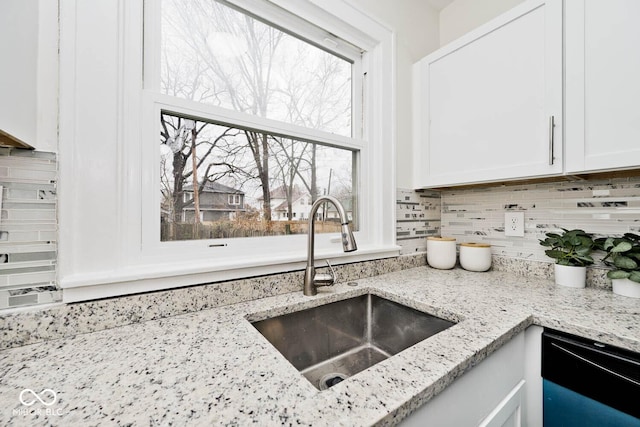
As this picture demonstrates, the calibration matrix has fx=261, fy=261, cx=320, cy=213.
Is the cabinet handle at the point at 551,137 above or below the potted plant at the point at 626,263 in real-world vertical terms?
above

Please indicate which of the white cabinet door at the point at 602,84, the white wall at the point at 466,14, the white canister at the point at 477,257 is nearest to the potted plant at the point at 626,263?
the white cabinet door at the point at 602,84

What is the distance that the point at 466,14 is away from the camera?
155 cm

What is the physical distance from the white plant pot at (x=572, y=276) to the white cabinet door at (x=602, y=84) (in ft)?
1.38

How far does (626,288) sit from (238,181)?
1508 millimetres

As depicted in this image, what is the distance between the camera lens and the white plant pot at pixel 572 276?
1074 millimetres

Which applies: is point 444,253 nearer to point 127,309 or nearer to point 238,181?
point 238,181

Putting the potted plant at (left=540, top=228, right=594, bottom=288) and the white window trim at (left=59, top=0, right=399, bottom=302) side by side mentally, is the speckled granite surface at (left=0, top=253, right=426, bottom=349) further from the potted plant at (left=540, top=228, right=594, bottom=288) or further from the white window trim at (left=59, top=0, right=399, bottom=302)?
the potted plant at (left=540, top=228, right=594, bottom=288)

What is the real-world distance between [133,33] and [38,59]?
0.25 meters

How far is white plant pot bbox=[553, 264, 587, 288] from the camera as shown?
1.07m

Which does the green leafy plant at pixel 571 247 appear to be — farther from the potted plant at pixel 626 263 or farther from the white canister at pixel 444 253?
the white canister at pixel 444 253

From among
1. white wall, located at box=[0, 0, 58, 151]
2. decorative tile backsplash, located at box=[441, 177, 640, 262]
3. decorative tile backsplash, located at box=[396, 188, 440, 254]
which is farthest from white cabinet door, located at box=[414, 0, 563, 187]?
white wall, located at box=[0, 0, 58, 151]

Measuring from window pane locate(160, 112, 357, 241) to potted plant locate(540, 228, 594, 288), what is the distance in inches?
37.5

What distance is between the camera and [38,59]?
25.9 inches

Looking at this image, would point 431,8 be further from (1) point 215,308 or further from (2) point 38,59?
(1) point 215,308
